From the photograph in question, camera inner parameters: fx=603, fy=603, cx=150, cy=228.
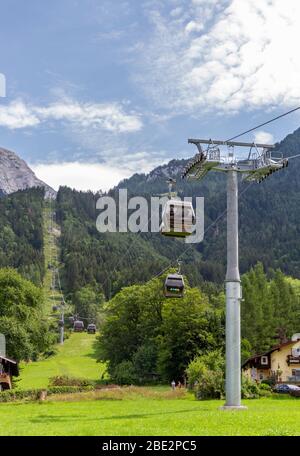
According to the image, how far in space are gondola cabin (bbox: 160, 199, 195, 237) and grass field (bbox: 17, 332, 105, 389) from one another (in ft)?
152

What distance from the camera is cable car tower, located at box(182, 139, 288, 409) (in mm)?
26078

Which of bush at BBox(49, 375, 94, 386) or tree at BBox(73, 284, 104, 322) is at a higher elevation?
tree at BBox(73, 284, 104, 322)

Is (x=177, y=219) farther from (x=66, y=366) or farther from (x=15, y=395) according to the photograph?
(x=66, y=366)

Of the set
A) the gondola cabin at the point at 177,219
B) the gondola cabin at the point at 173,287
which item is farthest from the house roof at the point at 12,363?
the gondola cabin at the point at 177,219

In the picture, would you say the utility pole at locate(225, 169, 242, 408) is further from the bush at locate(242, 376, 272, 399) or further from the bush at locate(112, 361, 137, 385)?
the bush at locate(112, 361, 137, 385)

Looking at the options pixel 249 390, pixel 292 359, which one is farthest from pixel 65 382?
pixel 249 390

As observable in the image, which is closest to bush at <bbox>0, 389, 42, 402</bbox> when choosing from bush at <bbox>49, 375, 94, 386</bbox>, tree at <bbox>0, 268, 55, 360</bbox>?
bush at <bbox>49, 375, 94, 386</bbox>

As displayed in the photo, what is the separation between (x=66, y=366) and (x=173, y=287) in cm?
7362

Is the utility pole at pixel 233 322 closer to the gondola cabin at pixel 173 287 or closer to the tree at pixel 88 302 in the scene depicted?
the gondola cabin at pixel 173 287

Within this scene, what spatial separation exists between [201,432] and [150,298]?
195ft

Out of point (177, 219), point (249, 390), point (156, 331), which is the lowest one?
point (249, 390)

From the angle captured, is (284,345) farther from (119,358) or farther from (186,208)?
(186,208)

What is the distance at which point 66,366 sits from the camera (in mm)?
97750
